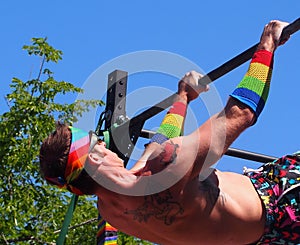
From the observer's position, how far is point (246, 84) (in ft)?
9.09

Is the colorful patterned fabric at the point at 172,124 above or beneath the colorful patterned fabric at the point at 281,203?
above

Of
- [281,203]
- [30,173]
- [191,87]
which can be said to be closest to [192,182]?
[281,203]

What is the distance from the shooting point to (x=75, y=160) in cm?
293

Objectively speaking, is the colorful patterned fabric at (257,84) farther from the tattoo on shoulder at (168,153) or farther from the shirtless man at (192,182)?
the tattoo on shoulder at (168,153)

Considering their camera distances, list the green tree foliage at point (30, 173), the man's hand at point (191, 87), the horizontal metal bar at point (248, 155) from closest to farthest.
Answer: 1. the man's hand at point (191, 87)
2. the horizontal metal bar at point (248, 155)
3. the green tree foliage at point (30, 173)

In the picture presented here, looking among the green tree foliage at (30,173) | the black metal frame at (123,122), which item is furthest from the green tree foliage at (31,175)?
the black metal frame at (123,122)

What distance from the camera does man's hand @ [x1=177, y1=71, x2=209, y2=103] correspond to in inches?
129

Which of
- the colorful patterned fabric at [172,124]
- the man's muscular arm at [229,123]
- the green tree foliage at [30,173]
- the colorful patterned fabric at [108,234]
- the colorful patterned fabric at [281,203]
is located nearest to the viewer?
the man's muscular arm at [229,123]

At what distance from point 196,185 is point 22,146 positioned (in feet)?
15.5

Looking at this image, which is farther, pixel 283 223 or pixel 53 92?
pixel 53 92

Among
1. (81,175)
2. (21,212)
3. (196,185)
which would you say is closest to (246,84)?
(196,185)

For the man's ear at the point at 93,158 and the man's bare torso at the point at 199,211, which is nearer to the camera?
the man's bare torso at the point at 199,211

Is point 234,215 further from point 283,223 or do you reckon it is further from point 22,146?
point 22,146

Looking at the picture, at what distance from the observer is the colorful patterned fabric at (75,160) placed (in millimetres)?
2930
